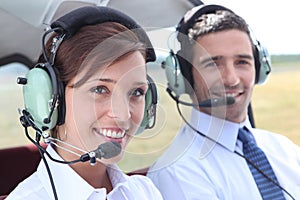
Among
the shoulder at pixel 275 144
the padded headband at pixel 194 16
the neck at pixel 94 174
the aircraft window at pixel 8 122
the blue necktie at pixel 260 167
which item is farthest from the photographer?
the aircraft window at pixel 8 122

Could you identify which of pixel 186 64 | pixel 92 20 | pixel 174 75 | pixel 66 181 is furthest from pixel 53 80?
pixel 186 64

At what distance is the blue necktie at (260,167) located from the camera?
2.12 metres

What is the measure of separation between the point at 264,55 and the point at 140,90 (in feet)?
2.98

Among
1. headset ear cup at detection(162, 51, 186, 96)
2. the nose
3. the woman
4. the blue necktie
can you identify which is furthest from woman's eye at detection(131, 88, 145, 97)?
the blue necktie

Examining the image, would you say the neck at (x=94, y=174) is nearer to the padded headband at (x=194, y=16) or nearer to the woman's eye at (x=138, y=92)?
the woman's eye at (x=138, y=92)

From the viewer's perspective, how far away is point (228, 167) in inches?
86.0

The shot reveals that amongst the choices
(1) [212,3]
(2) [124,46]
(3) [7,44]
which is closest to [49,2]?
(3) [7,44]

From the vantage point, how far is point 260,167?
220 centimetres

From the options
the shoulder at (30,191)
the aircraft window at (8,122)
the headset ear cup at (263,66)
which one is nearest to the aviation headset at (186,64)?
the headset ear cup at (263,66)

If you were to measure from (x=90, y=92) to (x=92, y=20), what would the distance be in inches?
7.4

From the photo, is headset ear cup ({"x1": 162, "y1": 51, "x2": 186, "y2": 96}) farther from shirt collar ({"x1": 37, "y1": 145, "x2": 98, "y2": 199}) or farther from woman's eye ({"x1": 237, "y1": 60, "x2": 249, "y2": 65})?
shirt collar ({"x1": 37, "y1": 145, "x2": 98, "y2": 199})

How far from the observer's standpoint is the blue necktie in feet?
6.95

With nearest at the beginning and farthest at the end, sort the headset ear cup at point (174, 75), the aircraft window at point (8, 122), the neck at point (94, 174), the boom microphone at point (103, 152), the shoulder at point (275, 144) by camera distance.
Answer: the boom microphone at point (103, 152) → the neck at point (94, 174) → the headset ear cup at point (174, 75) → the shoulder at point (275, 144) → the aircraft window at point (8, 122)

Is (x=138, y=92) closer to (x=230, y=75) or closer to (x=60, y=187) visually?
(x=60, y=187)
